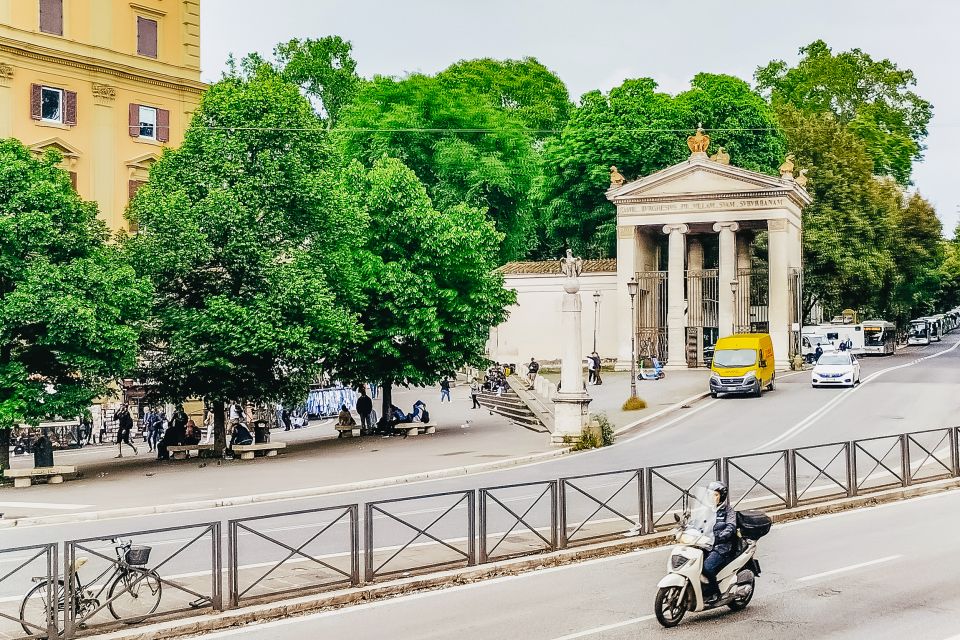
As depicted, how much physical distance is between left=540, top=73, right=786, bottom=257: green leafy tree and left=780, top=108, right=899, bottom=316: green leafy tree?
263 cm

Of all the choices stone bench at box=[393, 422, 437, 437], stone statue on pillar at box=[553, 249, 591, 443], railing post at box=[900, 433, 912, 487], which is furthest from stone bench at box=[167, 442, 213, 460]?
railing post at box=[900, 433, 912, 487]

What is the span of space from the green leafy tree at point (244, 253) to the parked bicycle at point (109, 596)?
1811 cm

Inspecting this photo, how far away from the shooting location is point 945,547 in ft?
54.9

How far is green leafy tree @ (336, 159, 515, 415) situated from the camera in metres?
37.6

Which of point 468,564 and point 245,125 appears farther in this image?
point 245,125

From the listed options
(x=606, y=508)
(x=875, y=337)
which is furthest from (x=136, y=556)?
(x=875, y=337)

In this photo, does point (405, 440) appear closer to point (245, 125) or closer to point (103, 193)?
point (245, 125)

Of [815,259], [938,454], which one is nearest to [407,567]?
[938,454]

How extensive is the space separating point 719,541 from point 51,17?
38836mm

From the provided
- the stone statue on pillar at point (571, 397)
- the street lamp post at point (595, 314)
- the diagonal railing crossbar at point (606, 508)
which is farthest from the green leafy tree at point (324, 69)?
the diagonal railing crossbar at point (606, 508)

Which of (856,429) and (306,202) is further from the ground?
(306,202)

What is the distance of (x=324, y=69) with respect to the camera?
79.6m

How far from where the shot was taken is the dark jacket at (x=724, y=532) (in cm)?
1267

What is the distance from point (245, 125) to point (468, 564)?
21507 mm
